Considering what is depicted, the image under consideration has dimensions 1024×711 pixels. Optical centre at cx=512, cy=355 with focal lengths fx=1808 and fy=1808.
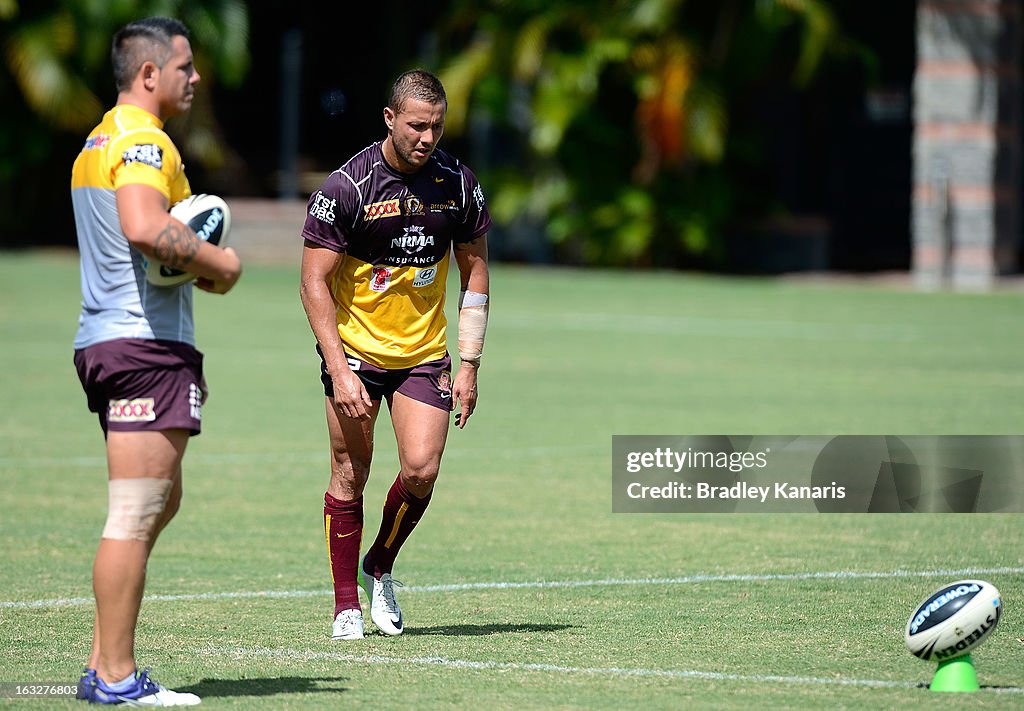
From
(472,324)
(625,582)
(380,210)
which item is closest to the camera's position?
(380,210)

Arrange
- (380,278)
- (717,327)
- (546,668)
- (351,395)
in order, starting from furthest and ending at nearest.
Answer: (717,327) < (380,278) < (351,395) < (546,668)

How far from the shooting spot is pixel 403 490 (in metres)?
7.67

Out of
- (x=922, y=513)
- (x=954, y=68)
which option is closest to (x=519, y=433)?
(x=922, y=513)

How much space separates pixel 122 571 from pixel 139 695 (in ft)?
1.39

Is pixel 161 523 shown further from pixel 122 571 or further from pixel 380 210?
pixel 380 210

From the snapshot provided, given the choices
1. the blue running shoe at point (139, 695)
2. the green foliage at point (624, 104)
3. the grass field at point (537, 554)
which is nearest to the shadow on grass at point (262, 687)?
the grass field at point (537, 554)

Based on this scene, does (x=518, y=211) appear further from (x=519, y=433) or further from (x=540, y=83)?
(x=519, y=433)

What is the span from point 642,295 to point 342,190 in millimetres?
22466

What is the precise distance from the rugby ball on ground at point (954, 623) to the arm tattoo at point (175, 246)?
2.79 metres

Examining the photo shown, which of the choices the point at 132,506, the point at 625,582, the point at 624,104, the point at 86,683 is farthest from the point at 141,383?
the point at 624,104

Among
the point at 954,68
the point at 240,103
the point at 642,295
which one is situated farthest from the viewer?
the point at 240,103

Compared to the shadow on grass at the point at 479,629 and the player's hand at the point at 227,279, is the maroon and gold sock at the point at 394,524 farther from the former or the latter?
the player's hand at the point at 227,279

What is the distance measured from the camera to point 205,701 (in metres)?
6.14

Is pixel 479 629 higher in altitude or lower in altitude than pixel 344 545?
lower
